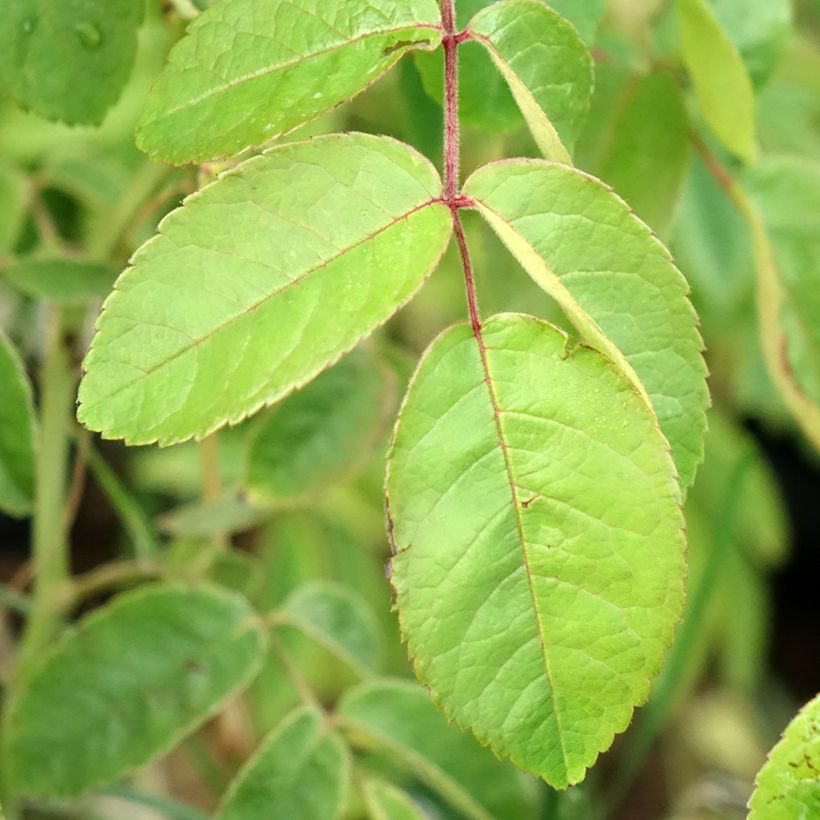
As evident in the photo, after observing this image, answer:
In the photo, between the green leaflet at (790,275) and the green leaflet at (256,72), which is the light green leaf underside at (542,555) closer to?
the green leaflet at (256,72)

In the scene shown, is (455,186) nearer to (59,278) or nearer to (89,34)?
(89,34)

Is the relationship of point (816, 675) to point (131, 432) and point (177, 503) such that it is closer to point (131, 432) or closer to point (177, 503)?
point (177, 503)

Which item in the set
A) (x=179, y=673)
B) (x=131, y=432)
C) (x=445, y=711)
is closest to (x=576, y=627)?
(x=445, y=711)

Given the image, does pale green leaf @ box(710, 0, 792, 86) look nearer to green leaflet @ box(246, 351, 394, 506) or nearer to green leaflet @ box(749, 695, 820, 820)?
green leaflet @ box(246, 351, 394, 506)

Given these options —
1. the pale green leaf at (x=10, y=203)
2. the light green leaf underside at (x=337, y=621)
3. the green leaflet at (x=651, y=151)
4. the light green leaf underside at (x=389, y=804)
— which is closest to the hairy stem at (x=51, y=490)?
the pale green leaf at (x=10, y=203)

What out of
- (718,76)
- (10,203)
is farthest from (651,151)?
(10,203)

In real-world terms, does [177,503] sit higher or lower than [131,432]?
lower

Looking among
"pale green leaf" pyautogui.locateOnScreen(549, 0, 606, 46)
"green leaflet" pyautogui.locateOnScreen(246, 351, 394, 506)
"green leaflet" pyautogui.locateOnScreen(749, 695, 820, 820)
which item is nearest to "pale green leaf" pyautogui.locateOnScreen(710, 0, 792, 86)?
"pale green leaf" pyautogui.locateOnScreen(549, 0, 606, 46)
